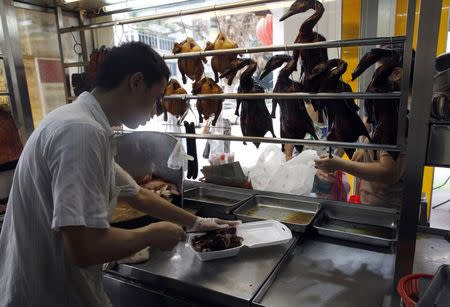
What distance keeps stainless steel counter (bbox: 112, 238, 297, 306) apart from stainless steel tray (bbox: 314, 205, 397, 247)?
252 millimetres

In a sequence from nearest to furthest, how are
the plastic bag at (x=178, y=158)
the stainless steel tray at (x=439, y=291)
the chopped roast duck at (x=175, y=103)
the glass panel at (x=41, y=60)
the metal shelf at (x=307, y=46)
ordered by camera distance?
the stainless steel tray at (x=439, y=291) → the metal shelf at (x=307, y=46) → the plastic bag at (x=178, y=158) → the chopped roast duck at (x=175, y=103) → the glass panel at (x=41, y=60)

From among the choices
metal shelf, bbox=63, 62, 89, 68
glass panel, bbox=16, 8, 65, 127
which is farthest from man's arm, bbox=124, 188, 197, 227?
glass panel, bbox=16, 8, 65, 127

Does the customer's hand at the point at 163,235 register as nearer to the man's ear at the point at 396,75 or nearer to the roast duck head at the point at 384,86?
the roast duck head at the point at 384,86

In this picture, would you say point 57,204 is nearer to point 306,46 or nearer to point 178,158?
point 178,158

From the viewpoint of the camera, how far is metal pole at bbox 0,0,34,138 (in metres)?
2.39

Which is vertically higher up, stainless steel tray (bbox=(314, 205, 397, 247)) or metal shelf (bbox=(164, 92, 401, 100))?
metal shelf (bbox=(164, 92, 401, 100))

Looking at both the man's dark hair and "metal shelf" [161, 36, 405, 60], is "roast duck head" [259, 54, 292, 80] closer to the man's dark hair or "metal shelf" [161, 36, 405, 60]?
"metal shelf" [161, 36, 405, 60]

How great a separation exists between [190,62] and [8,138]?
155 centimetres

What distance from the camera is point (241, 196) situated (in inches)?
88.1

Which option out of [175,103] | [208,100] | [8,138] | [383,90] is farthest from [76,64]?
[383,90]

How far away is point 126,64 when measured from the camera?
113cm

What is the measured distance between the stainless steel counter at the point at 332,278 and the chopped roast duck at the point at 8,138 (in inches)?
89.7

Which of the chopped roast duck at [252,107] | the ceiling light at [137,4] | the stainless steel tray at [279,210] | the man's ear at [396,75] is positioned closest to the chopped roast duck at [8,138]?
the ceiling light at [137,4]

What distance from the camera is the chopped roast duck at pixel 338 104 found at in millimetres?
1692
